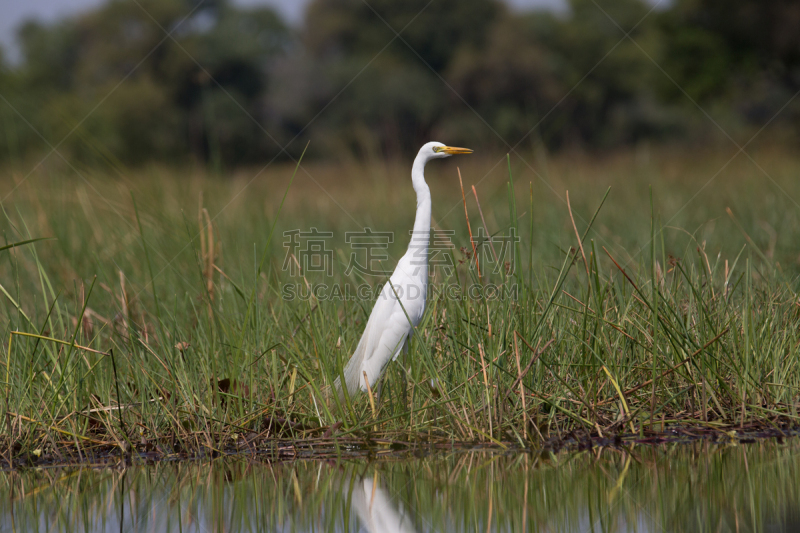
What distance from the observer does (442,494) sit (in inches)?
93.1

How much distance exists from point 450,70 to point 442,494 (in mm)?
24454

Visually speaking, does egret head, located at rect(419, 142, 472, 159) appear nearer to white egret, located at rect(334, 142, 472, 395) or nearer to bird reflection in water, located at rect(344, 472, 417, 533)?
white egret, located at rect(334, 142, 472, 395)

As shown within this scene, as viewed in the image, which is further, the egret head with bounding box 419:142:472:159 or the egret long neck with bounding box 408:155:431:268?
the egret head with bounding box 419:142:472:159

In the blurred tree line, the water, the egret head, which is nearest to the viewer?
the water

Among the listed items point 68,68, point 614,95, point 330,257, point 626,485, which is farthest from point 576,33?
point 626,485

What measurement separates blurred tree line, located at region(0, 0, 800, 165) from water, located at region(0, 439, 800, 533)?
1502 centimetres

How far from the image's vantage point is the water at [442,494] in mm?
2166

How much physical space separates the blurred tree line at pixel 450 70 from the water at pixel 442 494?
49.3 ft

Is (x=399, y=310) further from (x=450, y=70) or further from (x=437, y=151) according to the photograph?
(x=450, y=70)

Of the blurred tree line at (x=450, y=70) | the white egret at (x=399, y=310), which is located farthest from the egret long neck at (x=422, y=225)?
the blurred tree line at (x=450, y=70)

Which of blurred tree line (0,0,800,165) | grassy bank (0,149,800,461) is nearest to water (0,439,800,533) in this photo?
grassy bank (0,149,800,461)

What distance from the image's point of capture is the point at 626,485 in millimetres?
2361

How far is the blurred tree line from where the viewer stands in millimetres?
18453

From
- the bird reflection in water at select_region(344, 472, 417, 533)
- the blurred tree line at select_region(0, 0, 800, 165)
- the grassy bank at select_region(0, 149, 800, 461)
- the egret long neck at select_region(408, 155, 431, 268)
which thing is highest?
the blurred tree line at select_region(0, 0, 800, 165)
